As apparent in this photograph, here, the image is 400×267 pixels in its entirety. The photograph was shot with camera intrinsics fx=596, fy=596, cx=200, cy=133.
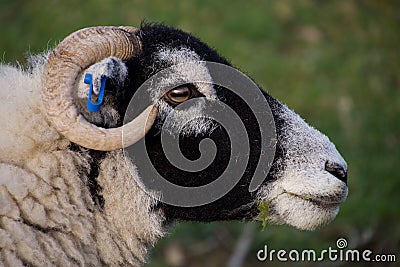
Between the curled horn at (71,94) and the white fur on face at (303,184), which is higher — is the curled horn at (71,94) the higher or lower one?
the higher one

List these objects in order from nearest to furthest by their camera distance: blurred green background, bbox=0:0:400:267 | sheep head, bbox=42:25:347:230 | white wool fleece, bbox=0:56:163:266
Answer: white wool fleece, bbox=0:56:163:266
sheep head, bbox=42:25:347:230
blurred green background, bbox=0:0:400:267

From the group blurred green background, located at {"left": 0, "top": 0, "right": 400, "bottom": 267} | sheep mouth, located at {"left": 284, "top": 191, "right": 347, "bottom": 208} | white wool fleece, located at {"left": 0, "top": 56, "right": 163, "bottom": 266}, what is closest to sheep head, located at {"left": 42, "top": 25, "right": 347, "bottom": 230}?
sheep mouth, located at {"left": 284, "top": 191, "right": 347, "bottom": 208}

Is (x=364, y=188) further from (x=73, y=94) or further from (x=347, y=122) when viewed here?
(x=73, y=94)

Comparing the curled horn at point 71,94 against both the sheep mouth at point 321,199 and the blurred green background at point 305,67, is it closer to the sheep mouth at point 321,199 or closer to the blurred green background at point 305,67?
the sheep mouth at point 321,199

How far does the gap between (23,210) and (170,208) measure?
1072 mm

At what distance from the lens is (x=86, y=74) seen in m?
3.97

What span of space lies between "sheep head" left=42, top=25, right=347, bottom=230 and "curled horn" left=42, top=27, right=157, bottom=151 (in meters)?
0.04

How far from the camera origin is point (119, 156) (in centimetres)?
420

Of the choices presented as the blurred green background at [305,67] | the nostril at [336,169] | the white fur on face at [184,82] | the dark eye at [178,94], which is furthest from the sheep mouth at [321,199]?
the blurred green background at [305,67]

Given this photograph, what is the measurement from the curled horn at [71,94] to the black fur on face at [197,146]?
265 mm

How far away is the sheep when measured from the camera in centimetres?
389

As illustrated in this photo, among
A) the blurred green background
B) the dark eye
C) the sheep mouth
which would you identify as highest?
the dark eye

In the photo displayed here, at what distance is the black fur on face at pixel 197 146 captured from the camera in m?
4.28

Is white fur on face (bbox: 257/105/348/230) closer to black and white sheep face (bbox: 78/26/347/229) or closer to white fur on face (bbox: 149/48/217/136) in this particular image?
Result: black and white sheep face (bbox: 78/26/347/229)
